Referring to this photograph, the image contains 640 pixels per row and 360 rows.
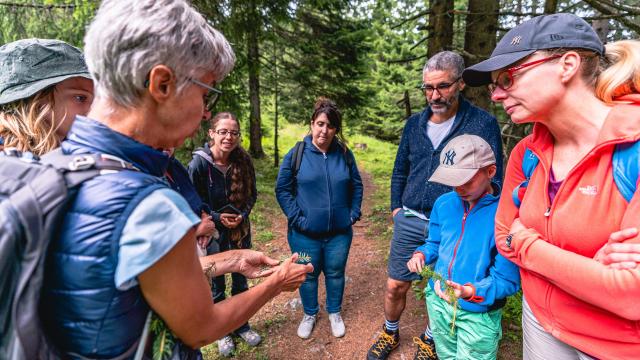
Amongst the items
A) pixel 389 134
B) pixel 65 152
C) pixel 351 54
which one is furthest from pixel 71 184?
pixel 389 134

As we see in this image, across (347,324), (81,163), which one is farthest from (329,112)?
(81,163)

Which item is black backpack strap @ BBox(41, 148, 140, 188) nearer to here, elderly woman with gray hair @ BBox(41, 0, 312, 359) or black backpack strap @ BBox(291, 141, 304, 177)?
elderly woman with gray hair @ BBox(41, 0, 312, 359)

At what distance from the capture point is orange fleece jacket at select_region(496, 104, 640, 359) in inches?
55.3

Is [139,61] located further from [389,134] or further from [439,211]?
[389,134]

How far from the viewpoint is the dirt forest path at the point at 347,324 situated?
383cm

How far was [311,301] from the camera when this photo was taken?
4117 millimetres

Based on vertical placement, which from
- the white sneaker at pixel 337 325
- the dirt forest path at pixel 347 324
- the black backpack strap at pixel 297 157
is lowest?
the dirt forest path at pixel 347 324

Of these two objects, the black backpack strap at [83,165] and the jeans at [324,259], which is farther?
the jeans at [324,259]

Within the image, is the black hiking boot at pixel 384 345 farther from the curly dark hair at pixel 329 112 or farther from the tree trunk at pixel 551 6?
the tree trunk at pixel 551 6

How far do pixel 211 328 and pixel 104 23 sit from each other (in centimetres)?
120

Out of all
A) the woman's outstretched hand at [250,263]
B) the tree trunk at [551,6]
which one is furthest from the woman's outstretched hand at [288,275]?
the tree trunk at [551,6]

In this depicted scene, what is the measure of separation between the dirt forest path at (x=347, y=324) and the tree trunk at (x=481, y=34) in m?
3.17

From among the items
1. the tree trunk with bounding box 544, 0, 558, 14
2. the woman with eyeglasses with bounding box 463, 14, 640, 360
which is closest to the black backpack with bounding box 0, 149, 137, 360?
the woman with eyeglasses with bounding box 463, 14, 640, 360

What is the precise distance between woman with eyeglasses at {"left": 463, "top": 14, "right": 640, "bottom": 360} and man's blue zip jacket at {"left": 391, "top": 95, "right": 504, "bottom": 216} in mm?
1122
